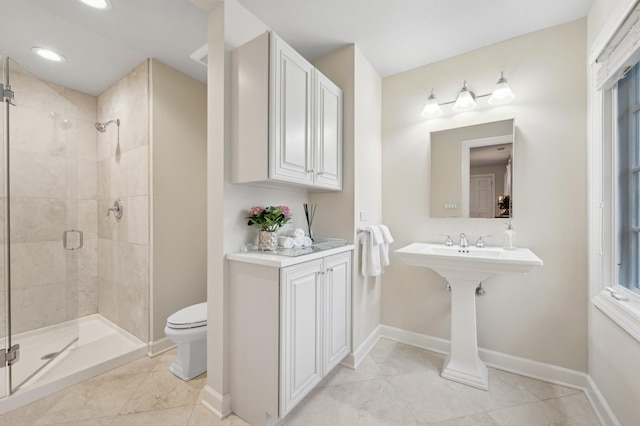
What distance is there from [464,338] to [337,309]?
0.96 m

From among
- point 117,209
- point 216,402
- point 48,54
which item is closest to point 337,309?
point 216,402

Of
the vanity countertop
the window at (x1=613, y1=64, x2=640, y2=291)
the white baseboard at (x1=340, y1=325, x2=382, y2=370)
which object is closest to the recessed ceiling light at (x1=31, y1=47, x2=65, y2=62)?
the vanity countertop

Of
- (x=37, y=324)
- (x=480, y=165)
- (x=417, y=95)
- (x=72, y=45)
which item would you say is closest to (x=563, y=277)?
(x=480, y=165)

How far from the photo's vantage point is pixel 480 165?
2119mm

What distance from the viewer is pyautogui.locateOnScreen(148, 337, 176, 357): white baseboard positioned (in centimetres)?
216

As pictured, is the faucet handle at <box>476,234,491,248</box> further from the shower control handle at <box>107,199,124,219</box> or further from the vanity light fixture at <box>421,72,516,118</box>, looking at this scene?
the shower control handle at <box>107,199,124,219</box>

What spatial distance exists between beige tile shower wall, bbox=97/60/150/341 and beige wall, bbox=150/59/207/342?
0.28 feet

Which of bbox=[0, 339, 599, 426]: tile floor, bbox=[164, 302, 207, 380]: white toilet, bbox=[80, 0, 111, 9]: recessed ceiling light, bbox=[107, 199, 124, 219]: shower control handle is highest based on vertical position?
bbox=[80, 0, 111, 9]: recessed ceiling light

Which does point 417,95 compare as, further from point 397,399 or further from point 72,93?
point 72,93

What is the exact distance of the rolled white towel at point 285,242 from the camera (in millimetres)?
1735

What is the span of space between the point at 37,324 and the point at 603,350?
13.7 ft

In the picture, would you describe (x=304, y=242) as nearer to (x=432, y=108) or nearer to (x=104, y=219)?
(x=432, y=108)

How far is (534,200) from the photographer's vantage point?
6.33ft

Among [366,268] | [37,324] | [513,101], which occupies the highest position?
[513,101]
